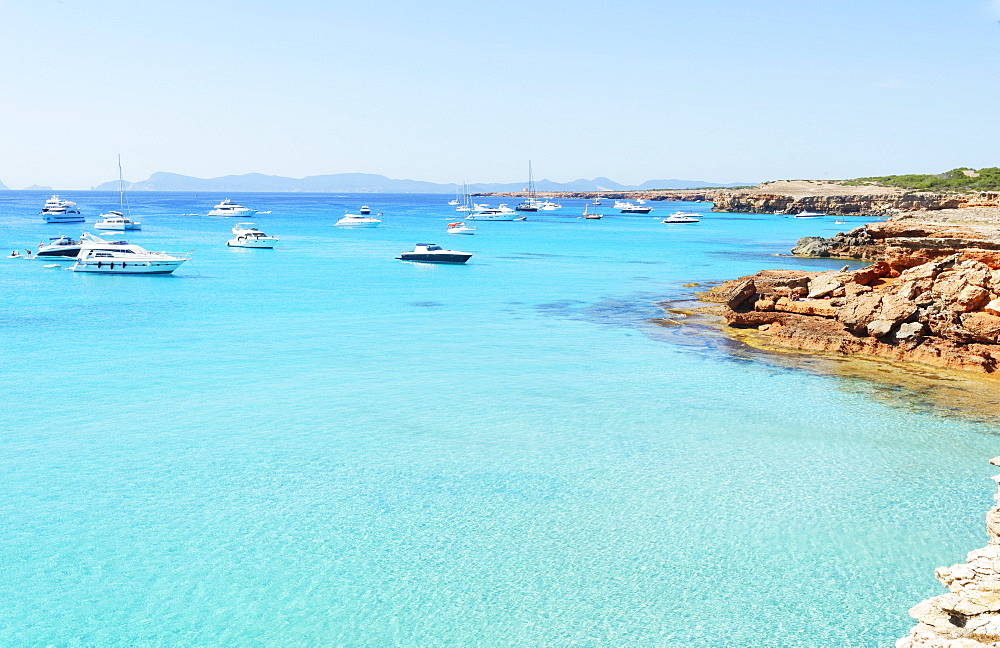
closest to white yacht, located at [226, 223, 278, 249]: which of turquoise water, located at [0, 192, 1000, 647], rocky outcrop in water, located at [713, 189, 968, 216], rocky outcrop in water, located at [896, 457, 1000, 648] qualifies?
turquoise water, located at [0, 192, 1000, 647]

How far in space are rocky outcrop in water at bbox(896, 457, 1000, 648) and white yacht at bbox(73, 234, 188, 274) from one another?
164ft

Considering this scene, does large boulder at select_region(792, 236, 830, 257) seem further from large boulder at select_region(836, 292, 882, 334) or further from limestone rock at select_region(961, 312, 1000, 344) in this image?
limestone rock at select_region(961, 312, 1000, 344)

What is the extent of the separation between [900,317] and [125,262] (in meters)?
45.6

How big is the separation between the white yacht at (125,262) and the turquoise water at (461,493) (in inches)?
853

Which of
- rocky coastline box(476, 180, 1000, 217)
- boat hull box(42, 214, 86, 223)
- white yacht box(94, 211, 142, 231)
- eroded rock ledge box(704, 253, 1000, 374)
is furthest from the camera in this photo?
rocky coastline box(476, 180, 1000, 217)

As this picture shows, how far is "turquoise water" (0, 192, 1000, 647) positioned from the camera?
423 inches

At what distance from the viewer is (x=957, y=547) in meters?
12.6

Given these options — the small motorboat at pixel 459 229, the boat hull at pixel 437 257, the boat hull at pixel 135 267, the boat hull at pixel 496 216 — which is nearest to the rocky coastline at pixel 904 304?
the boat hull at pixel 437 257

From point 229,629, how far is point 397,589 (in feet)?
7.64

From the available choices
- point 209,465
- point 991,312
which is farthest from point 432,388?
point 991,312

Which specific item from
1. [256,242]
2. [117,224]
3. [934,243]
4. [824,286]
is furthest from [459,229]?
[824,286]

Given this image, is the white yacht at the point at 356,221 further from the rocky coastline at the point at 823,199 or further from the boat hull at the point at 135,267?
the rocky coastline at the point at 823,199

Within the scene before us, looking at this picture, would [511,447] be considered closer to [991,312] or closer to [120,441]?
[120,441]

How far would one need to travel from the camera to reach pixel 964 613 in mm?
8031
